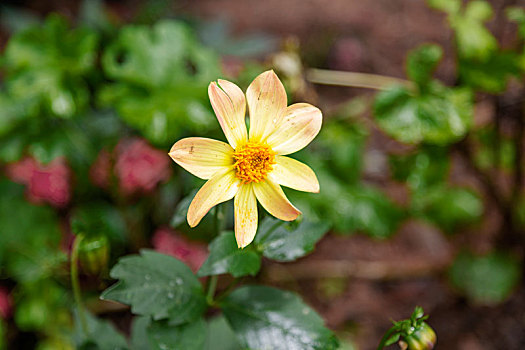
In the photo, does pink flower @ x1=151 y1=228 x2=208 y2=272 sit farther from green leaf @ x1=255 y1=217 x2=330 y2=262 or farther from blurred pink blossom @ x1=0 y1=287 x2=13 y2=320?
green leaf @ x1=255 y1=217 x2=330 y2=262

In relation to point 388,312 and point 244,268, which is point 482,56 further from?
point 244,268

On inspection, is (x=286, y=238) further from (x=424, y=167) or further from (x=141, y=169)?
(x=141, y=169)

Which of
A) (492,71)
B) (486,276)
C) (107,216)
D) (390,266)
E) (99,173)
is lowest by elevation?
(390,266)

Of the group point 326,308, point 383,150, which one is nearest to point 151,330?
point 326,308

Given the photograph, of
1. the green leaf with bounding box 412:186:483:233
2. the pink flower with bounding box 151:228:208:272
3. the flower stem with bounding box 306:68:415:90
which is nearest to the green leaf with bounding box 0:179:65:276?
the pink flower with bounding box 151:228:208:272

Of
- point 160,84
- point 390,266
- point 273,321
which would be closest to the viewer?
point 273,321

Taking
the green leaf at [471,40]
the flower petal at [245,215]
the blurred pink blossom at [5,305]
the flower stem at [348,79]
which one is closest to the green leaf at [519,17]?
the green leaf at [471,40]

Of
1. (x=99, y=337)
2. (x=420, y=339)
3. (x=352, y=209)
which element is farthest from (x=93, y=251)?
(x=352, y=209)
